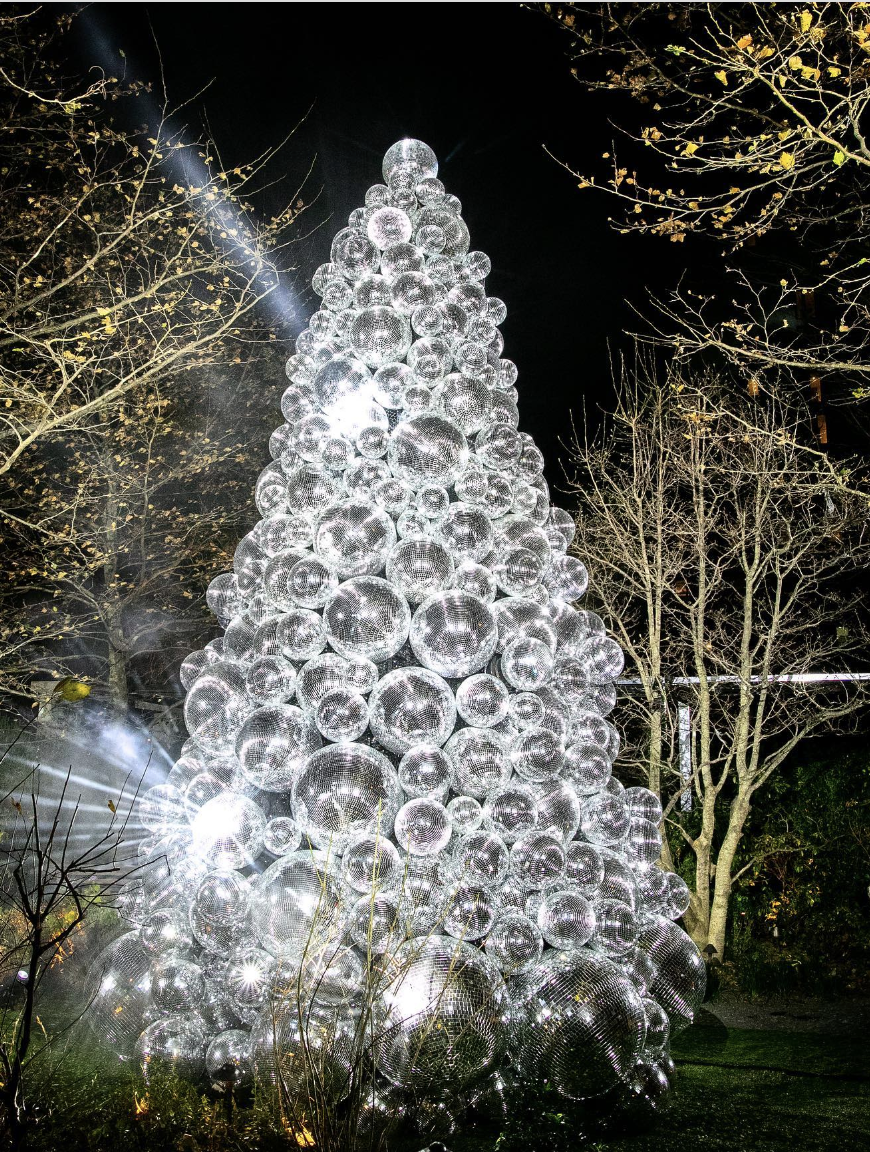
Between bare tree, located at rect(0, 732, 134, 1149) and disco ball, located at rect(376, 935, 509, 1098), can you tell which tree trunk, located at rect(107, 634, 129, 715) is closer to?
bare tree, located at rect(0, 732, 134, 1149)

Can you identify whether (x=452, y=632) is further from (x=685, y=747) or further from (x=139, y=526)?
(x=139, y=526)

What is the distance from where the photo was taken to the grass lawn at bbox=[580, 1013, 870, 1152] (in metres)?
3.94

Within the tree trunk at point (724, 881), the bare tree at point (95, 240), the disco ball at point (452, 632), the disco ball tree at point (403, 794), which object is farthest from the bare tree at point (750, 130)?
the tree trunk at point (724, 881)

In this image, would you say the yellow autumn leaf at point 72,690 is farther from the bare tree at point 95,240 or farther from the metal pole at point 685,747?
the metal pole at point 685,747

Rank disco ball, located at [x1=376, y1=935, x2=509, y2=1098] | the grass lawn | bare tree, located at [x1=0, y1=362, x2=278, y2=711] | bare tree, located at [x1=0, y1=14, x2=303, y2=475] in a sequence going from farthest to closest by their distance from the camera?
bare tree, located at [x1=0, y1=362, x2=278, y2=711] → bare tree, located at [x1=0, y1=14, x2=303, y2=475] → the grass lawn → disco ball, located at [x1=376, y1=935, x2=509, y2=1098]

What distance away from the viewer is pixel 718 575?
9469mm

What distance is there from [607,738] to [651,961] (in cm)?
123

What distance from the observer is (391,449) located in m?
4.42

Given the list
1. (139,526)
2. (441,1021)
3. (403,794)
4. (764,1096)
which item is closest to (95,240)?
(139,526)

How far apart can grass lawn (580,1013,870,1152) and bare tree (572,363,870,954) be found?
2877 millimetres

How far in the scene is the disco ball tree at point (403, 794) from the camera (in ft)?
11.7

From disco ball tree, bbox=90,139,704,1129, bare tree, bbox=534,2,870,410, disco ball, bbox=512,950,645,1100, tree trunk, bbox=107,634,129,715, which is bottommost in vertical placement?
disco ball, bbox=512,950,645,1100

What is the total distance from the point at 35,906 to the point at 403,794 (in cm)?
332

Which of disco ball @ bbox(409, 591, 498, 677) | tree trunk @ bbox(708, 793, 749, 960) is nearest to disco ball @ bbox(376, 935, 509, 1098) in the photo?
disco ball @ bbox(409, 591, 498, 677)
